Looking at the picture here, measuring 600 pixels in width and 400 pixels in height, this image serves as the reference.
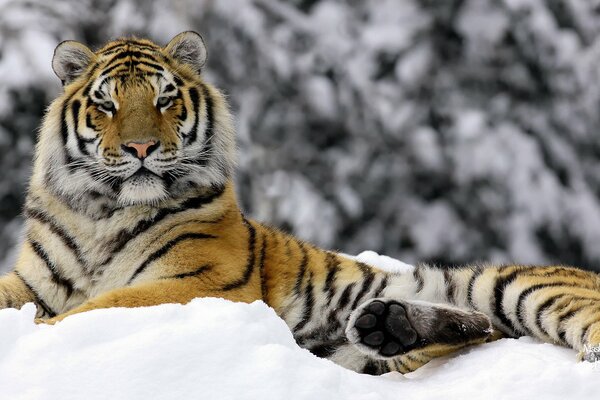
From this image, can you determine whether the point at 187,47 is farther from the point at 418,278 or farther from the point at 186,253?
the point at 418,278

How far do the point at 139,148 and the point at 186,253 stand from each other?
1.23 ft

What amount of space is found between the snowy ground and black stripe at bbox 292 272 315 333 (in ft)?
3.30

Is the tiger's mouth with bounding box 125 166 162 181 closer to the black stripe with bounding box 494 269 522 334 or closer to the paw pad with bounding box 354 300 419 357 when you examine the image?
the paw pad with bounding box 354 300 419 357

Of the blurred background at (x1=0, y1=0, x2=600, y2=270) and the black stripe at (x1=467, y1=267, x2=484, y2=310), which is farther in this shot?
the blurred background at (x1=0, y1=0, x2=600, y2=270)

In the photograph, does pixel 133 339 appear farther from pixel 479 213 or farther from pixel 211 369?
pixel 479 213

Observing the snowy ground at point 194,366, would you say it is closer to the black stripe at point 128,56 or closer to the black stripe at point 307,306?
the black stripe at point 307,306

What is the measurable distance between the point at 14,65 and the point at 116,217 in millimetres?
3234

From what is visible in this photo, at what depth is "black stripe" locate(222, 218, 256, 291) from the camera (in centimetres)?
293

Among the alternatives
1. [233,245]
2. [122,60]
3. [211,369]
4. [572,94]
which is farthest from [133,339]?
[572,94]

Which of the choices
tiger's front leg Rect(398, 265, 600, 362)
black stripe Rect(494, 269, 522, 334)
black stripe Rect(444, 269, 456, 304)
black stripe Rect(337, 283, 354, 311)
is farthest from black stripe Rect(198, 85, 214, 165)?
black stripe Rect(494, 269, 522, 334)

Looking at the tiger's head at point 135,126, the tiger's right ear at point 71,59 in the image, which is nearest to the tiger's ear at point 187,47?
the tiger's head at point 135,126

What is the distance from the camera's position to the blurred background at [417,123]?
559 cm

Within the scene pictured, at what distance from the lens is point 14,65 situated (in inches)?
231

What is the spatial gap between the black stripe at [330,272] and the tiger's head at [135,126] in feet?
1.71
